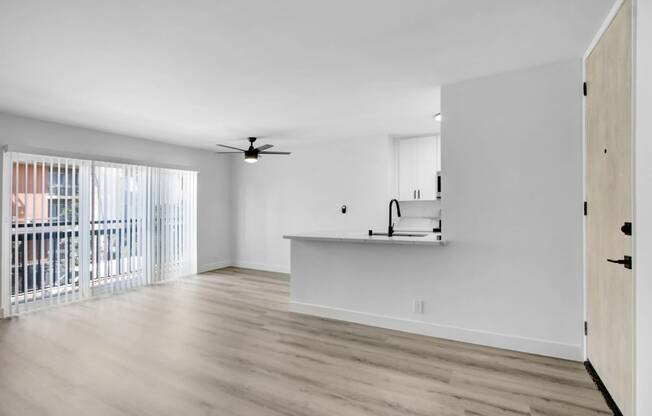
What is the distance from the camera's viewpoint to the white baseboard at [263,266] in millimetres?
6637

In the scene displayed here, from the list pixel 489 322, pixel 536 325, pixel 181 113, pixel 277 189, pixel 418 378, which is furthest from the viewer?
pixel 277 189

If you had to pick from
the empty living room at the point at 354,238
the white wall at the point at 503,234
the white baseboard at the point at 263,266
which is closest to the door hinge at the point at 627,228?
the empty living room at the point at 354,238

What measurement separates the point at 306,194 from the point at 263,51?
3.96 meters

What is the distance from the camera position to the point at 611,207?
209cm

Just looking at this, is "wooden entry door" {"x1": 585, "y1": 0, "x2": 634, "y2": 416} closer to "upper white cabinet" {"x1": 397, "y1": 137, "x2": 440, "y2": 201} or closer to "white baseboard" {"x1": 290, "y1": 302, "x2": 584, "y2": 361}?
"white baseboard" {"x1": 290, "y1": 302, "x2": 584, "y2": 361}

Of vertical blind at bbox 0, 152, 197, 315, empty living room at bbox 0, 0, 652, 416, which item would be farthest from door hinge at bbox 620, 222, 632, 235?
vertical blind at bbox 0, 152, 197, 315

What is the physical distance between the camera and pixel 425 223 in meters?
5.44

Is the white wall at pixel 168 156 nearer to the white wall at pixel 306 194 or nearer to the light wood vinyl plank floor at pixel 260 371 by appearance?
the white wall at pixel 306 194

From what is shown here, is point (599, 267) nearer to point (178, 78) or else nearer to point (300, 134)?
point (178, 78)

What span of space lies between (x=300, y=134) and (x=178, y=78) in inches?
103

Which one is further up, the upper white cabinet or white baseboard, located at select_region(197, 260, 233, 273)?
the upper white cabinet

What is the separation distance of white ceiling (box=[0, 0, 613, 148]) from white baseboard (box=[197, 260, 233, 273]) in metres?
3.43

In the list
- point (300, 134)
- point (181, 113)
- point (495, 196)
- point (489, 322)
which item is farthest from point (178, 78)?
point (489, 322)
